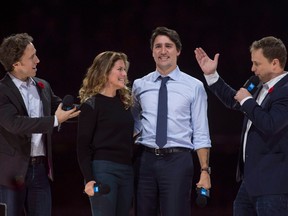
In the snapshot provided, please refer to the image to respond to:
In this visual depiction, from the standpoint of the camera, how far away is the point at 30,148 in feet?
8.38

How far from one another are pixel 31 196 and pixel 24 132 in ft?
1.02

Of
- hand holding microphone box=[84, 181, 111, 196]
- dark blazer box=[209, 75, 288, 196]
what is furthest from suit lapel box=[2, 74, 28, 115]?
dark blazer box=[209, 75, 288, 196]

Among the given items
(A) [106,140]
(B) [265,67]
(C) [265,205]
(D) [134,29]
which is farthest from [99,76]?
(D) [134,29]

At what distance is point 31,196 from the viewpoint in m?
Answer: 2.54

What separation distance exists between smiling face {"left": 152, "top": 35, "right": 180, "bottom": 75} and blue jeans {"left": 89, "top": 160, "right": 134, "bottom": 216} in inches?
22.3

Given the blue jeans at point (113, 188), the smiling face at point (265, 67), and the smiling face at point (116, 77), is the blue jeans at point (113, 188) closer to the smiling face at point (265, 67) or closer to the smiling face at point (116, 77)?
the smiling face at point (116, 77)

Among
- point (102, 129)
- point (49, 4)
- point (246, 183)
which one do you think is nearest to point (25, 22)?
point (49, 4)

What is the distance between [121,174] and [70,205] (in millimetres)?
2068

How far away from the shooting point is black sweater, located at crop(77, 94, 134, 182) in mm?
2436

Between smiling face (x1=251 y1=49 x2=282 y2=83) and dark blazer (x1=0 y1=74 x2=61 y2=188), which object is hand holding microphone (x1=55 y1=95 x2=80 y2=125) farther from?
smiling face (x1=251 y1=49 x2=282 y2=83)

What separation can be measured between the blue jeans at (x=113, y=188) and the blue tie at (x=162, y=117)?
22 centimetres

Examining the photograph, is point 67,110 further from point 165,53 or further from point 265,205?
point 265,205

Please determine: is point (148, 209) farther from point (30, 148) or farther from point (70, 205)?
point (70, 205)

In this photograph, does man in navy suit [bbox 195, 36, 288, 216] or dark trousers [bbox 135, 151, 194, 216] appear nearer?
man in navy suit [bbox 195, 36, 288, 216]
